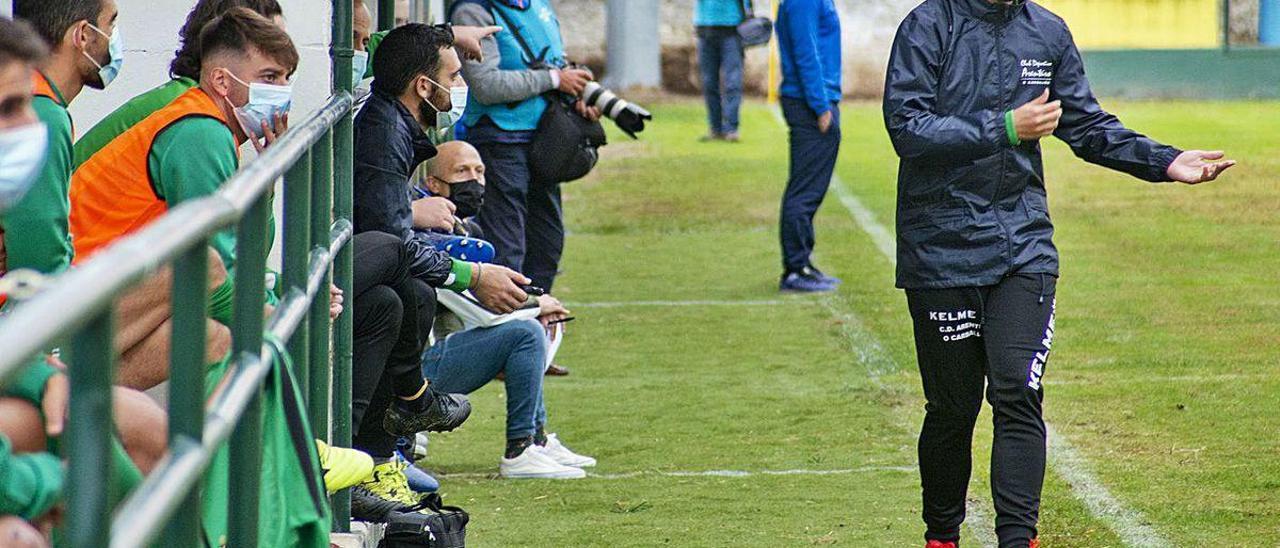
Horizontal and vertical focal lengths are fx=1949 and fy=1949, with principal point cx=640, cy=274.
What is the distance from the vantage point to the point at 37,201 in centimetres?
387

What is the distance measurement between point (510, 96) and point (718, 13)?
12.3 m

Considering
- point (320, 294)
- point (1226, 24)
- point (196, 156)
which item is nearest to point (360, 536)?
point (320, 294)

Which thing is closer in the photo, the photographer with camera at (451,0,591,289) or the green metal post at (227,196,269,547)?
the green metal post at (227,196,269,547)

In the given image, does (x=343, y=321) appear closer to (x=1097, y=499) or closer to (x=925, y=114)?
(x=925, y=114)

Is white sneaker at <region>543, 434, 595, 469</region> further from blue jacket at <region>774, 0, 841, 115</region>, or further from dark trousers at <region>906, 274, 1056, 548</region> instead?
blue jacket at <region>774, 0, 841, 115</region>

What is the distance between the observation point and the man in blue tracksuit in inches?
411

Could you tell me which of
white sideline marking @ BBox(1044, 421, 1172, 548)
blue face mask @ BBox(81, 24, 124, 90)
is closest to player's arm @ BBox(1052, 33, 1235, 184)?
white sideline marking @ BBox(1044, 421, 1172, 548)

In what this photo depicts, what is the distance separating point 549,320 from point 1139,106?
17558mm

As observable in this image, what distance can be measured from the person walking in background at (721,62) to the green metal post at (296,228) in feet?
50.4

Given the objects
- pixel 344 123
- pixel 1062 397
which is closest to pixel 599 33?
pixel 1062 397

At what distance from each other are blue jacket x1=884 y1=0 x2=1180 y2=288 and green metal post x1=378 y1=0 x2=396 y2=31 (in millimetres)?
3238

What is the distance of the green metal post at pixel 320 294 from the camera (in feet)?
15.5

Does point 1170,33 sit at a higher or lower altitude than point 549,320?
lower

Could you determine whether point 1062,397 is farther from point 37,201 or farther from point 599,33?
point 599,33
